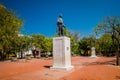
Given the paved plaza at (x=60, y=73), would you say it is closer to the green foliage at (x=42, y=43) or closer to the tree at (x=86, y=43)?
the green foliage at (x=42, y=43)

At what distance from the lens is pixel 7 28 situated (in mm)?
26359

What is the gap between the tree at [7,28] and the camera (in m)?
25.7

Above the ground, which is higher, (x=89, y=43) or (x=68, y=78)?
(x=89, y=43)

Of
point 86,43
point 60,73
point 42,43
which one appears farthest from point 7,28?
point 86,43

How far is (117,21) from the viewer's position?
59.1 feet

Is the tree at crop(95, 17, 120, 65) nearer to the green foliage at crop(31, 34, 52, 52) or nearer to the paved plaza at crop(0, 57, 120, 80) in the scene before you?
the paved plaza at crop(0, 57, 120, 80)

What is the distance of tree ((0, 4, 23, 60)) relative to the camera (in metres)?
25.7

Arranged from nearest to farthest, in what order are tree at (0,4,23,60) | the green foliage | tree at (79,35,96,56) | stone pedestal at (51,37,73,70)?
stone pedestal at (51,37,73,70)
tree at (0,4,23,60)
the green foliage
tree at (79,35,96,56)

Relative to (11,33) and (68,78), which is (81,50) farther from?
(68,78)

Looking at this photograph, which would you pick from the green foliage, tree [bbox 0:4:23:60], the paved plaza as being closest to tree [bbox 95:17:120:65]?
the paved plaza

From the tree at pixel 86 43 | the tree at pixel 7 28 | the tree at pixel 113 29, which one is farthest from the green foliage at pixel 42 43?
the tree at pixel 113 29

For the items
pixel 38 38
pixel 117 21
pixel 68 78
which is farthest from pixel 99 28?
pixel 38 38

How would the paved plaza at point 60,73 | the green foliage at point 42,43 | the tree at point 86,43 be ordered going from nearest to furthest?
the paved plaza at point 60,73
the green foliage at point 42,43
the tree at point 86,43

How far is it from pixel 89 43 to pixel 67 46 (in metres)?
35.9
